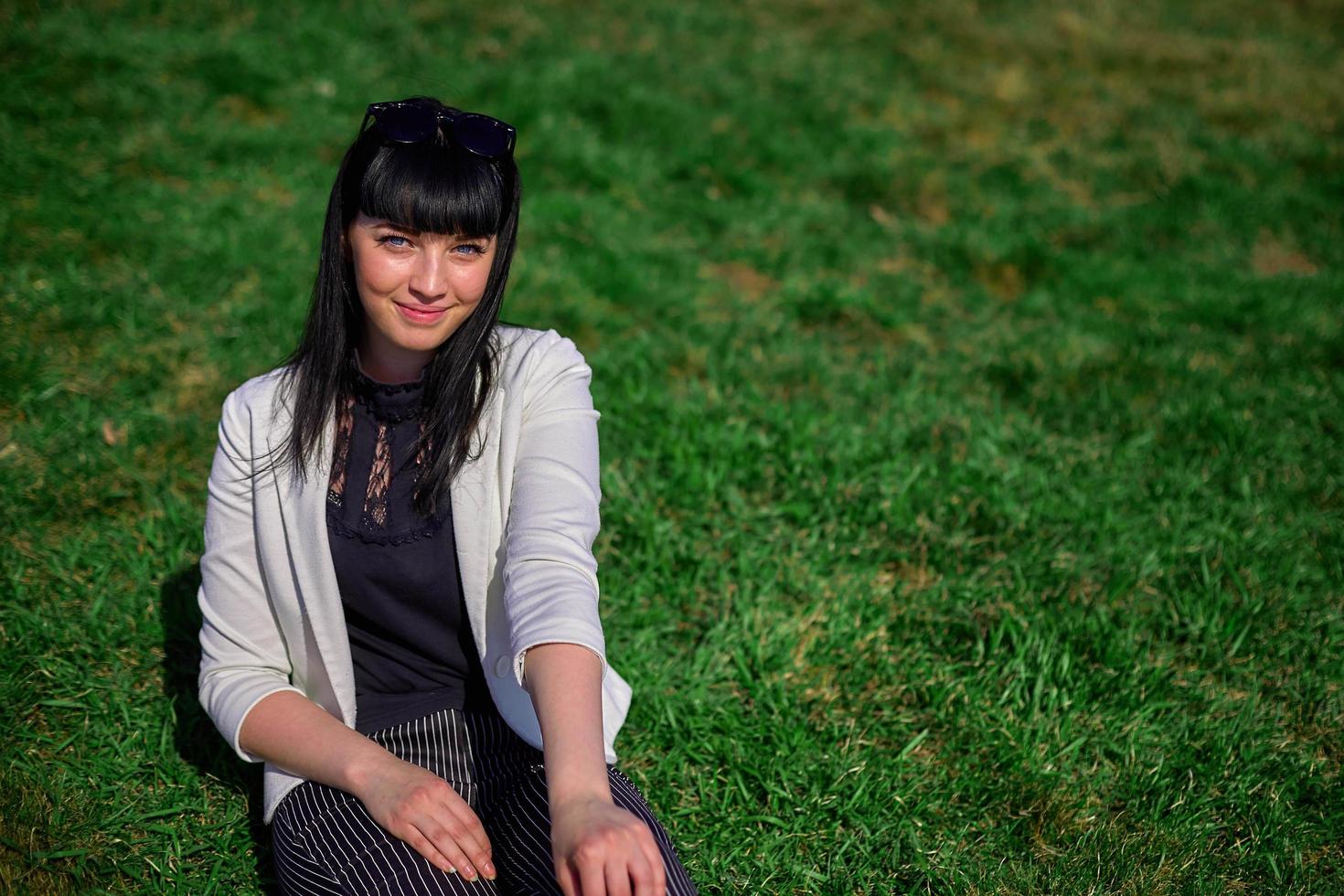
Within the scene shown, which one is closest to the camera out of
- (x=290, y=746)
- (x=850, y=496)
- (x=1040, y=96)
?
(x=290, y=746)

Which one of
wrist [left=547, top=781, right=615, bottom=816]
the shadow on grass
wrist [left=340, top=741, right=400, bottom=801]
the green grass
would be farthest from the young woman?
the green grass

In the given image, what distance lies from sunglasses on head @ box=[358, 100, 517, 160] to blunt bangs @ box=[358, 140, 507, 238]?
3cm

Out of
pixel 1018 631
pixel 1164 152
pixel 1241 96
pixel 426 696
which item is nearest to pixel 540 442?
pixel 426 696

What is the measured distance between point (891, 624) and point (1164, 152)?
192 inches

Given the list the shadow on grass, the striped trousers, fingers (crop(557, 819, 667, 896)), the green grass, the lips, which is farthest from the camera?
the green grass

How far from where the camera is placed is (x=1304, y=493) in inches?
159

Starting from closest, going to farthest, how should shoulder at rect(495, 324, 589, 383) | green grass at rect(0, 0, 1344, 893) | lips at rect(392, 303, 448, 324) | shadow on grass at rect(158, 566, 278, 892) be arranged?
1. lips at rect(392, 303, 448, 324)
2. shoulder at rect(495, 324, 589, 383)
3. shadow on grass at rect(158, 566, 278, 892)
4. green grass at rect(0, 0, 1344, 893)

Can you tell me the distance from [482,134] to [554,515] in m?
0.76

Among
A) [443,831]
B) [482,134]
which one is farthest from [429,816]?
[482,134]

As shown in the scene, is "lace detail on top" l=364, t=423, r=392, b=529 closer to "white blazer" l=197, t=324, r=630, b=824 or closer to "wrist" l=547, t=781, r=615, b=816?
"white blazer" l=197, t=324, r=630, b=824

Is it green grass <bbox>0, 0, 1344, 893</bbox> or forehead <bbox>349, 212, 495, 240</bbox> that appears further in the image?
green grass <bbox>0, 0, 1344, 893</bbox>

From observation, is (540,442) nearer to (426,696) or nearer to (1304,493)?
(426,696)

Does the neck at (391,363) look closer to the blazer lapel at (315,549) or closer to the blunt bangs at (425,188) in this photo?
the blazer lapel at (315,549)

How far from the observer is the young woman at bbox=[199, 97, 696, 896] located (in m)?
2.09
